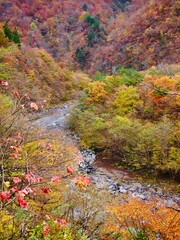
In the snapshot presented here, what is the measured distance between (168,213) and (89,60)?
69.1 m

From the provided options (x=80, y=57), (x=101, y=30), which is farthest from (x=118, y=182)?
(x=101, y=30)

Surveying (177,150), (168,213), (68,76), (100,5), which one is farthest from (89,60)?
(168,213)

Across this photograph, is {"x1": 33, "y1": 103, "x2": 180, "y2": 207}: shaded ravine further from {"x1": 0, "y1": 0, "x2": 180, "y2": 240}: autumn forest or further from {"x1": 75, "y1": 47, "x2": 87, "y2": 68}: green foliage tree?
{"x1": 75, "y1": 47, "x2": 87, "y2": 68}: green foliage tree

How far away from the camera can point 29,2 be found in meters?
92.0

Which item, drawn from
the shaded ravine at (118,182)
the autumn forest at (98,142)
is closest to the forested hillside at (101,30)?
the autumn forest at (98,142)

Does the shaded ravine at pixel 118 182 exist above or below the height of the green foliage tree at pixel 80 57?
below

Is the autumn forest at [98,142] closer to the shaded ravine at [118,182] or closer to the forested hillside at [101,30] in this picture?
the shaded ravine at [118,182]

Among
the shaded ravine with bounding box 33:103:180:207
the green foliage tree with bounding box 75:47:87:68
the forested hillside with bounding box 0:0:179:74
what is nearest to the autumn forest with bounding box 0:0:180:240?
the shaded ravine with bounding box 33:103:180:207

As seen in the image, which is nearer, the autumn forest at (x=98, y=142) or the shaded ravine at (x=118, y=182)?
the autumn forest at (x=98, y=142)

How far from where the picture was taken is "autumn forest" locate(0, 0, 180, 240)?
188 inches

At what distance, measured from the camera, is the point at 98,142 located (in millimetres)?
20500

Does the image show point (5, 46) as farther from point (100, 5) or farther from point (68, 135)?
point (100, 5)

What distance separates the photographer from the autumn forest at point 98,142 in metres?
4.78

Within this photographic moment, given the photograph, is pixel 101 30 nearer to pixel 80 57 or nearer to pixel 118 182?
pixel 80 57
